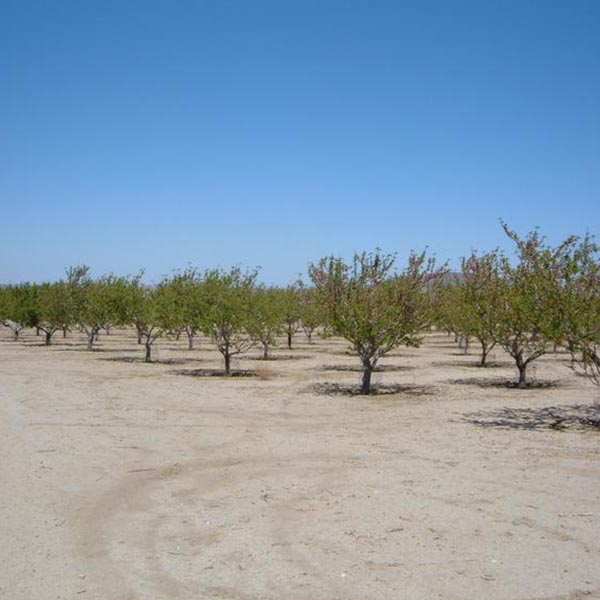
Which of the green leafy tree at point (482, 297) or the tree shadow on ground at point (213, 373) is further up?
the green leafy tree at point (482, 297)

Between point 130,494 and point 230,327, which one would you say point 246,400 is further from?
point 130,494

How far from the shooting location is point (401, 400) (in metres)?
18.9

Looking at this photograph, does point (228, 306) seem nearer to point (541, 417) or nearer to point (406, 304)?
point (406, 304)

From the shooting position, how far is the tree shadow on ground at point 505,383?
72.4 feet

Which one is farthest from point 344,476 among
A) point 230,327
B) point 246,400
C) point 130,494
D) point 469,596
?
point 230,327

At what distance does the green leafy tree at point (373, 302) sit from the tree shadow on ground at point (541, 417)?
420 cm

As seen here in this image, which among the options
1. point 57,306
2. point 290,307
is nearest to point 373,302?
point 290,307

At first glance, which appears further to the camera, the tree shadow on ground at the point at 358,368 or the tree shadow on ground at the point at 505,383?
the tree shadow on ground at the point at 358,368

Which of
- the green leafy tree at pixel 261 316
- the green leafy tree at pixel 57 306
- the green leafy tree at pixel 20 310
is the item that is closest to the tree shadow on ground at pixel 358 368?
the green leafy tree at pixel 261 316

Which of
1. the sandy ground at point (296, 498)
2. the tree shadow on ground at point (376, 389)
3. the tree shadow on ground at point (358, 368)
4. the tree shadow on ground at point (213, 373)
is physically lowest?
the sandy ground at point (296, 498)

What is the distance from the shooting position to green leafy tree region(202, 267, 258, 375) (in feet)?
82.4

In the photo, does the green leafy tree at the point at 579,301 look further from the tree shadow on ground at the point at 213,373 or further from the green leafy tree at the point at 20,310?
the green leafy tree at the point at 20,310

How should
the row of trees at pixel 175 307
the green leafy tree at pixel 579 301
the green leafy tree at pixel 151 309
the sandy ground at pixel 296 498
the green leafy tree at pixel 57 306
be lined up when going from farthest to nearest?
the green leafy tree at pixel 57 306 → the green leafy tree at pixel 151 309 → the row of trees at pixel 175 307 → the green leafy tree at pixel 579 301 → the sandy ground at pixel 296 498

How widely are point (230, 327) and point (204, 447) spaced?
13395 millimetres
